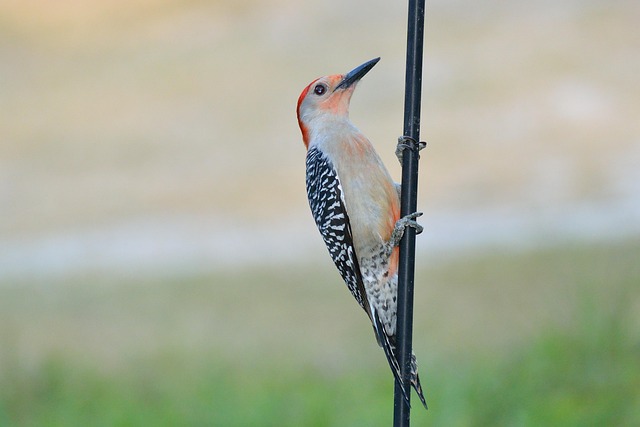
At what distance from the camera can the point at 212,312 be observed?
479cm

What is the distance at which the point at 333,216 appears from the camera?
309 cm

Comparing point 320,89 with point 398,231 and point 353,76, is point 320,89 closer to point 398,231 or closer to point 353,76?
point 353,76

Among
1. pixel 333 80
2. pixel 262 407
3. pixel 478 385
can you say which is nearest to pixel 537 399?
pixel 478 385

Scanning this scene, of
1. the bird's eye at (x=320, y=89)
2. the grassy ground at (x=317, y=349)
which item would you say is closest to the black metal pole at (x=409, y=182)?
the bird's eye at (x=320, y=89)

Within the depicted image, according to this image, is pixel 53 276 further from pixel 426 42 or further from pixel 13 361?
pixel 426 42

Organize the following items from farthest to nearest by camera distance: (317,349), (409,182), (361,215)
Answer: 1. (317,349)
2. (361,215)
3. (409,182)

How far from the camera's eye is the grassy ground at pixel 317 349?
468cm

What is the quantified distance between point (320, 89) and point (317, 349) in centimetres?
191

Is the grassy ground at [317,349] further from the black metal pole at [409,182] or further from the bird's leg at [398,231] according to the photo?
the black metal pole at [409,182]

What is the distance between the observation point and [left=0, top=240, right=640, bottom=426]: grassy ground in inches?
184

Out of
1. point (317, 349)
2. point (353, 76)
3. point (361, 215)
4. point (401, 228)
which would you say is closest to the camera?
point (401, 228)

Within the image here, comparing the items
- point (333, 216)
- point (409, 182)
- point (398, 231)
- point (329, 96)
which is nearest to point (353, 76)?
point (329, 96)

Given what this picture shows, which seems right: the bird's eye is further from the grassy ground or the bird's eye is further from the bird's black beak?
the grassy ground

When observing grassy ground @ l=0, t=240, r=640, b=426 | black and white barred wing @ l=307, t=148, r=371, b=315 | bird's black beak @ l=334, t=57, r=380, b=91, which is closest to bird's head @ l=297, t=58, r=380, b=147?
bird's black beak @ l=334, t=57, r=380, b=91
